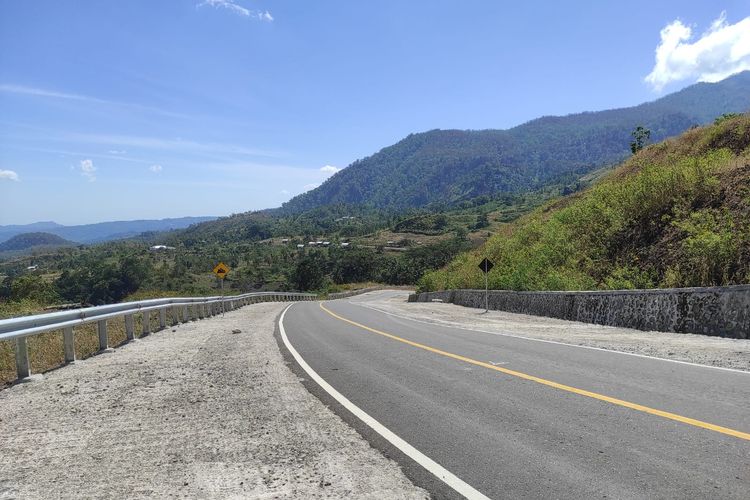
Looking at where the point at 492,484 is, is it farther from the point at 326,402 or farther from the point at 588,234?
the point at 588,234

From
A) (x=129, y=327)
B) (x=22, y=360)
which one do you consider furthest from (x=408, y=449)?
(x=129, y=327)

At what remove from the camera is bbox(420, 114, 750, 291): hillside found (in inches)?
588

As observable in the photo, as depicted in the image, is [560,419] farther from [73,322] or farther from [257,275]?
[257,275]

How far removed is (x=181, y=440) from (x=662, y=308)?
12379 millimetres

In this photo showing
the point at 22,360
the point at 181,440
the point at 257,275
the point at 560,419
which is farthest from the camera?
the point at 257,275

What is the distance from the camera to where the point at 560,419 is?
5734 mm

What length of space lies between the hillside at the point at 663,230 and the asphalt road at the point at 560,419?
7.45m

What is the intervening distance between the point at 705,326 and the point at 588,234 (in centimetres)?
1356

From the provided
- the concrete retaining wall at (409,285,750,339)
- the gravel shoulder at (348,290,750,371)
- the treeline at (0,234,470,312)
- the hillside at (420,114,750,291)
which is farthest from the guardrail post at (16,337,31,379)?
the treeline at (0,234,470,312)

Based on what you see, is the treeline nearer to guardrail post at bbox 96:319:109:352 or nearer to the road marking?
guardrail post at bbox 96:319:109:352

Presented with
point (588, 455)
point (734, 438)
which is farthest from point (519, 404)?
point (734, 438)

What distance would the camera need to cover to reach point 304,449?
5109 millimetres

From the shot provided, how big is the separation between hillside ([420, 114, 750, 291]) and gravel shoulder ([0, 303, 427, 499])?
12.5m

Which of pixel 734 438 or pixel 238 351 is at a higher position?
pixel 734 438
